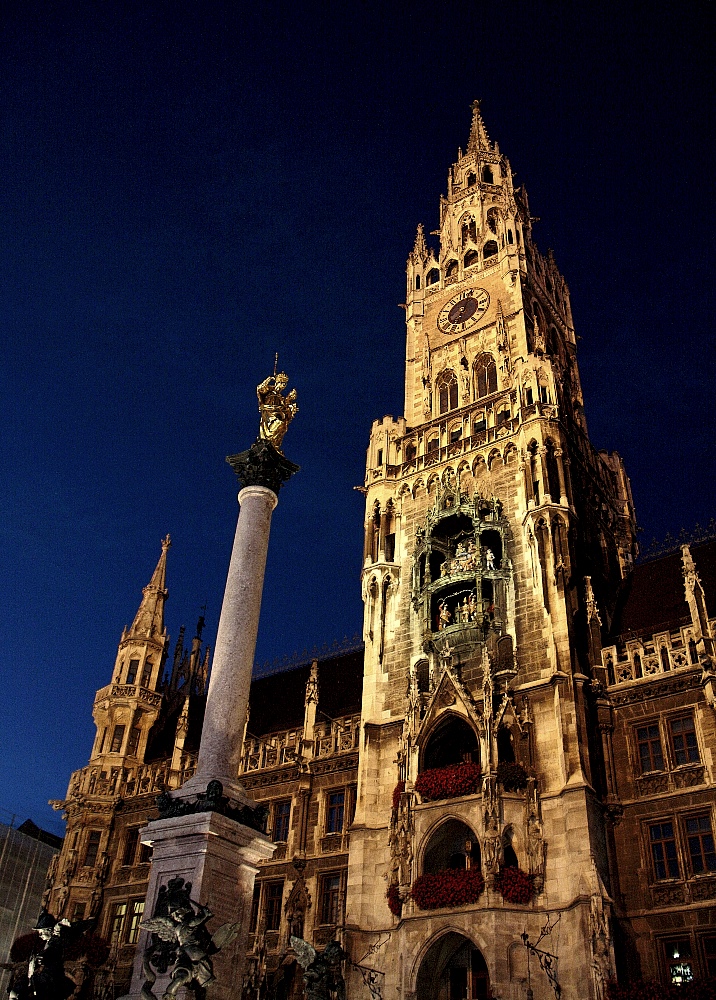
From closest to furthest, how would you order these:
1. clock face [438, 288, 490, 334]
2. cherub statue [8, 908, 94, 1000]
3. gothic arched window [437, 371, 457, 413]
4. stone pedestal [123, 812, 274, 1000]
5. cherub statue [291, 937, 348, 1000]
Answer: stone pedestal [123, 812, 274, 1000], cherub statue [8, 908, 94, 1000], cherub statue [291, 937, 348, 1000], gothic arched window [437, 371, 457, 413], clock face [438, 288, 490, 334]

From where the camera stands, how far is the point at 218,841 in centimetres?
1752

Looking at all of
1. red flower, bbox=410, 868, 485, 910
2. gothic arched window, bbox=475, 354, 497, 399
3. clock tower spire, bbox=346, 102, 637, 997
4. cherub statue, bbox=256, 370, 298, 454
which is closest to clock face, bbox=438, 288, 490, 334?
clock tower spire, bbox=346, 102, 637, 997

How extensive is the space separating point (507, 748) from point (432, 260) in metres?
28.8

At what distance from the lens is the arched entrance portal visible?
2484cm

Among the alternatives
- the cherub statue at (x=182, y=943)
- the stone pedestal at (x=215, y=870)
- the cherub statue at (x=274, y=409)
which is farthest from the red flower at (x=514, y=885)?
the cherub statue at (x=274, y=409)

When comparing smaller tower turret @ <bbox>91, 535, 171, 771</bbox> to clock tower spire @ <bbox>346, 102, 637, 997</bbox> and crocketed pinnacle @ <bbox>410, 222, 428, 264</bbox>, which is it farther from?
crocketed pinnacle @ <bbox>410, 222, 428, 264</bbox>

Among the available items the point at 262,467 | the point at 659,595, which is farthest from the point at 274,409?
the point at 659,595

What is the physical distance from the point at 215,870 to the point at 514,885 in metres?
10.4

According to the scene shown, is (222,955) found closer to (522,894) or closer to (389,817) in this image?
(522,894)

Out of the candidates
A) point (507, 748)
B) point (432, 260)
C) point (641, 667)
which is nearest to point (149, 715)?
point (507, 748)

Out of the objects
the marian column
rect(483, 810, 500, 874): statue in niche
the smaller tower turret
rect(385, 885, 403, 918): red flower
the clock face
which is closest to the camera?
the marian column

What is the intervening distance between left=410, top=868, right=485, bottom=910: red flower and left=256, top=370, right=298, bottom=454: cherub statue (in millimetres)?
13016

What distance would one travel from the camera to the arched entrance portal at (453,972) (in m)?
24.8

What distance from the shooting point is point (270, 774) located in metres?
34.2
